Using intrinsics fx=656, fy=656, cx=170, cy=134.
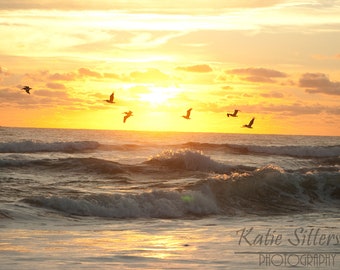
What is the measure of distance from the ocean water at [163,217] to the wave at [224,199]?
4 centimetres

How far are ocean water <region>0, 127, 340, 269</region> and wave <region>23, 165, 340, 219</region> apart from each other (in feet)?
0.14

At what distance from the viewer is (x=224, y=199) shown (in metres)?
26.1

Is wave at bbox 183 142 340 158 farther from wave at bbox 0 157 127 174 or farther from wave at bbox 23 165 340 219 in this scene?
wave at bbox 23 165 340 219

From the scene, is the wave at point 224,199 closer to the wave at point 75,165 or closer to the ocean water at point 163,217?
the ocean water at point 163,217

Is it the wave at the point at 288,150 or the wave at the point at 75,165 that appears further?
the wave at the point at 288,150

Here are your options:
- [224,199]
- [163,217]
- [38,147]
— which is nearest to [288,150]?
[38,147]

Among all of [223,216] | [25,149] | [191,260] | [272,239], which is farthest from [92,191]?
[25,149]

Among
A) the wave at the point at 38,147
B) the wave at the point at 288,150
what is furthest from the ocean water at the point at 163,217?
the wave at the point at 288,150

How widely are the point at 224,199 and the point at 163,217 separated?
4.73 meters

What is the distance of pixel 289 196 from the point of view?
92.5 feet

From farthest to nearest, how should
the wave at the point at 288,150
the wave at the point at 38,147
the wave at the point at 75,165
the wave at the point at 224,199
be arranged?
the wave at the point at 288,150 → the wave at the point at 38,147 → the wave at the point at 75,165 → the wave at the point at 224,199

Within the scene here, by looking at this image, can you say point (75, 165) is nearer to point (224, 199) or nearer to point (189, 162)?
point (189, 162)

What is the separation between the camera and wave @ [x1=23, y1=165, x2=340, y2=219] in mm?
22734

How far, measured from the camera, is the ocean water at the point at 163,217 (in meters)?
14.4
